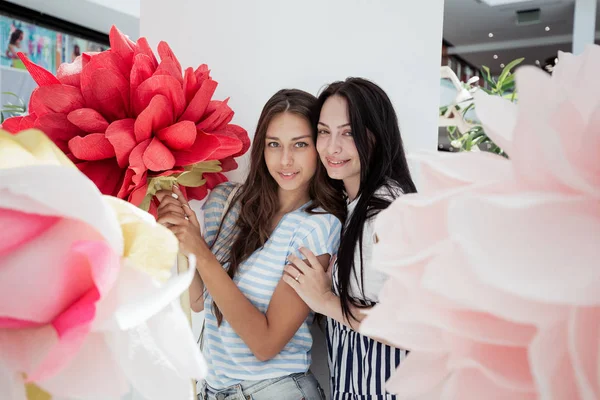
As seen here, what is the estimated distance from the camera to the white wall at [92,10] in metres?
4.72

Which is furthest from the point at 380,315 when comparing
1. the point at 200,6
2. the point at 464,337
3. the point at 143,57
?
the point at 200,6

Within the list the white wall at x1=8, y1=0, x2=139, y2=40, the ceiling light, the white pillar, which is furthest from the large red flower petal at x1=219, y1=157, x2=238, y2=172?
the ceiling light

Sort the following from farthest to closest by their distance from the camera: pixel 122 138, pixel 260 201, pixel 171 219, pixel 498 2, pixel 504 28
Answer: pixel 504 28 < pixel 498 2 < pixel 260 201 < pixel 171 219 < pixel 122 138

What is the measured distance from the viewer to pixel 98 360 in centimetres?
17

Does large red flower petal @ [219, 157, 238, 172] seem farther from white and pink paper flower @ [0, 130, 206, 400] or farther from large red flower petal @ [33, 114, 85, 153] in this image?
white and pink paper flower @ [0, 130, 206, 400]

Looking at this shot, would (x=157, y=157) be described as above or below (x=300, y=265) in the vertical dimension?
above

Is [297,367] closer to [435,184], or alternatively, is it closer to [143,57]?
[143,57]

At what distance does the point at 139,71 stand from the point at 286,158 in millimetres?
708

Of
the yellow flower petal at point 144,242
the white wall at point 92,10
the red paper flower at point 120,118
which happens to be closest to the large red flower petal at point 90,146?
the red paper flower at point 120,118

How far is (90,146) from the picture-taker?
608 mm

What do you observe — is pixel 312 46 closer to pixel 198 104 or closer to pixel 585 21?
pixel 198 104

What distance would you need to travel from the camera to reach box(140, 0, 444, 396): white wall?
115 centimetres

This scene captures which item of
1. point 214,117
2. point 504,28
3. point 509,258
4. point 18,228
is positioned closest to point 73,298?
point 18,228

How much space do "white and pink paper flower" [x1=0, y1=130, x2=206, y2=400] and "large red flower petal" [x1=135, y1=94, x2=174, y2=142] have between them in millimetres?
434
